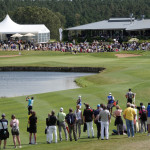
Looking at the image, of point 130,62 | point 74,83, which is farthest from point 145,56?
point 74,83

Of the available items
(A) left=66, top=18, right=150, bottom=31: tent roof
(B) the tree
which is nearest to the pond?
(A) left=66, top=18, right=150, bottom=31: tent roof

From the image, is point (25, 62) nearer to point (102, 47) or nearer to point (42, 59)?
point (42, 59)

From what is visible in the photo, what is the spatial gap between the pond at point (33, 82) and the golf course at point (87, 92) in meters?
2.72

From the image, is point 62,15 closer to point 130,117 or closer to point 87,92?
point 87,92

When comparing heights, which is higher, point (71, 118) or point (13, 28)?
point (13, 28)

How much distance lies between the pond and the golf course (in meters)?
2.72

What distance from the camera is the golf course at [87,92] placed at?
23469 mm

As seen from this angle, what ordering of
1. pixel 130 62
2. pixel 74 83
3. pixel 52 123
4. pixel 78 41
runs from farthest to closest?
1. pixel 78 41
2. pixel 130 62
3. pixel 74 83
4. pixel 52 123

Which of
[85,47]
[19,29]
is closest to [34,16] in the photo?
[19,29]

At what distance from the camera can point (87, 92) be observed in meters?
40.9

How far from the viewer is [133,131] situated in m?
24.7

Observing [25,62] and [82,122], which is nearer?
[82,122]

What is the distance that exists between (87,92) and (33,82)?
1905 centimetres

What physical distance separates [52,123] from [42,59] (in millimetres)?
54382
